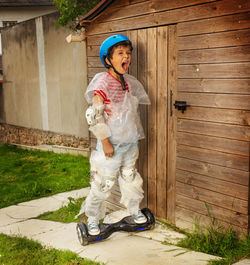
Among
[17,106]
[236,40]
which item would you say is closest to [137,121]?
[236,40]

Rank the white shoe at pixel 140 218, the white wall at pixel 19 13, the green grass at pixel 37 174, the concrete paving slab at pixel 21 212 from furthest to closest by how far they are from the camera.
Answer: the white wall at pixel 19 13 → the green grass at pixel 37 174 → the concrete paving slab at pixel 21 212 → the white shoe at pixel 140 218

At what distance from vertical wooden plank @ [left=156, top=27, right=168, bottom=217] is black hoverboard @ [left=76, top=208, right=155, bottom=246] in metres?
0.27

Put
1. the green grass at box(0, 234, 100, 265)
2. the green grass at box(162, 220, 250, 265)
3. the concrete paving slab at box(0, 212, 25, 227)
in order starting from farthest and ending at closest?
the concrete paving slab at box(0, 212, 25, 227) → the green grass at box(0, 234, 100, 265) → the green grass at box(162, 220, 250, 265)

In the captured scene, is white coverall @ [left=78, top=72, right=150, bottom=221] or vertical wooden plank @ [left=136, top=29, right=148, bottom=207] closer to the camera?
white coverall @ [left=78, top=72, right=150, bottom=221]

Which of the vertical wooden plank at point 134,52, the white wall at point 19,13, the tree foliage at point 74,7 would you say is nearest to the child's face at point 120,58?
the vertical wooden plank at point 134,52

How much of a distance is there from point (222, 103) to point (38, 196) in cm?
384

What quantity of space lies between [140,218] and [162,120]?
1.17 metres

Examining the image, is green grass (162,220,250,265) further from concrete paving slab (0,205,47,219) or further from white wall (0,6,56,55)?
white wall (0,6,56,55)

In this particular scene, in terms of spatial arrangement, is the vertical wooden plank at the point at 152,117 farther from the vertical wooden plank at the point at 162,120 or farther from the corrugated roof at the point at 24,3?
the corrugated roof at the point at 24,3

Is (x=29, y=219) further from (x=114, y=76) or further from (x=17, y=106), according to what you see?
(x=17, y=106)

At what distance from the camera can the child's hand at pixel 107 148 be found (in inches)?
161

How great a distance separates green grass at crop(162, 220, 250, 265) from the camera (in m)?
3.49

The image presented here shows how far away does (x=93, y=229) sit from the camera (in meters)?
4.22

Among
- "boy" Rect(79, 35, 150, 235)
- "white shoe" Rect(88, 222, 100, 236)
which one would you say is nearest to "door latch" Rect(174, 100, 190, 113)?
"boy" Rect(79, 35, 150, 235)
